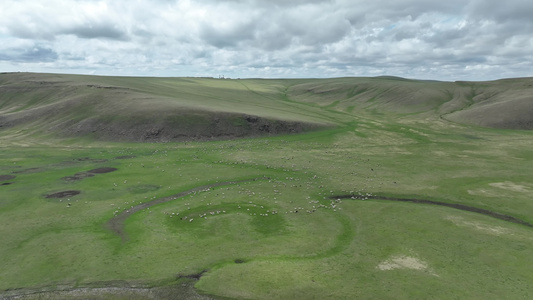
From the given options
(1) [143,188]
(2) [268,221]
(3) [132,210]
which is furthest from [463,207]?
(1) [143,188]

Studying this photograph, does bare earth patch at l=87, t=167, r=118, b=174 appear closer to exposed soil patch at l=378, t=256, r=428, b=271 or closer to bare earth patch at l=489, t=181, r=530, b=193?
exposed soil patch at l=378, t=256, r=428, b=271

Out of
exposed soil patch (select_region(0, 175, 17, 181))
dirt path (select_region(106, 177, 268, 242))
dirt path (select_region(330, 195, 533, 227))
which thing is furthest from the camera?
exposed soil patch (select_region(0, 175, 17, 181))

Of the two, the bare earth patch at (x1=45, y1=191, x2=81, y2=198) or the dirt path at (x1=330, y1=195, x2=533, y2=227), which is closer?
the dirt path at (x1=330, y1=195, x2=533, y2=227)

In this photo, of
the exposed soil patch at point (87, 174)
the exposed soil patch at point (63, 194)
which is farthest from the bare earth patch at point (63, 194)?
the exposed soil patch at point (87, 174)

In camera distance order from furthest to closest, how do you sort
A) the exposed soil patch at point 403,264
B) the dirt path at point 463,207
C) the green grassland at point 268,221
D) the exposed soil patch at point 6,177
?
the exposed soil patch at point 6,177 < the dirt path at point 463,207 < the exposed soil patch at point 403,264 < the green grassland at point 268,221

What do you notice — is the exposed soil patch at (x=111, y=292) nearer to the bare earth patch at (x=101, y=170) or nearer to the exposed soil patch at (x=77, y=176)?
the exposed soil patch at (x=77, y=176)

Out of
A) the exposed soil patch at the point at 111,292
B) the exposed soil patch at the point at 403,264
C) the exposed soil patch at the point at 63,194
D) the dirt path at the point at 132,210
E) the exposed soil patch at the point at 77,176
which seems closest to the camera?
the exposed soil patch at the point at 111,292

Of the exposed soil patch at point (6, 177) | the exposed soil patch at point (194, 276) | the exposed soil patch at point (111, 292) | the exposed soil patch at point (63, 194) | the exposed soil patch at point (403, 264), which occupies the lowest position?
the exposed soil patch at point (6, 177)

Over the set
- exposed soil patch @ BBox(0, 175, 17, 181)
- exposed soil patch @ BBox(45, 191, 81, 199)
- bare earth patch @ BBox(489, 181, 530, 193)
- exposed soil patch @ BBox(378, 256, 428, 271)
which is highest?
bare earth patch @ BBox(489, 181, 530, 193)

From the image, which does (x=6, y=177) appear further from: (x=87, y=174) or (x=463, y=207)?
(x=463, y=207)

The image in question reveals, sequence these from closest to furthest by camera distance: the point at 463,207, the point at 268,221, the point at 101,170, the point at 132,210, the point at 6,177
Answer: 1. the point at 268,221
2. the point at 132,210
3. the point at 463,207
4. the point at 6,177
5. the point at 101,170

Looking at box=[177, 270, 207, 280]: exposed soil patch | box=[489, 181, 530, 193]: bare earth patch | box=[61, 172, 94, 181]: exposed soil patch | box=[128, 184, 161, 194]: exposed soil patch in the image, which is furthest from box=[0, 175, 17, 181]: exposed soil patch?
box=[489, 181, 530, 193]: bare earth patch
